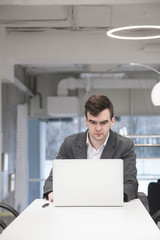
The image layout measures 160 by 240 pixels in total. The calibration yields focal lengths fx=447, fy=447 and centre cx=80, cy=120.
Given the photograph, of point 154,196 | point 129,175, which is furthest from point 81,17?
point 129,175

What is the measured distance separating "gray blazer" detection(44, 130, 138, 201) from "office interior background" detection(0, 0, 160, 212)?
1933 mm

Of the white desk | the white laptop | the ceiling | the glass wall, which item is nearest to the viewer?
the white desk

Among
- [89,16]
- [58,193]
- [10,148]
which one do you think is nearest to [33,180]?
[10,148]

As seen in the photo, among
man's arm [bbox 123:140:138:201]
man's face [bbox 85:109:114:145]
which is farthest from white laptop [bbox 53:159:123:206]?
man's face [bbox 85:109:114:145]

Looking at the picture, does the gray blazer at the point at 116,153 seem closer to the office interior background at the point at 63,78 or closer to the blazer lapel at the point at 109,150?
the blazer lapel at the point at 109,150

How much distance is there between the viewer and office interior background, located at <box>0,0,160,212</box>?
5594mm

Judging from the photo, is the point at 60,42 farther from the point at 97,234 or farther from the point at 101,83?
the point at 97,234

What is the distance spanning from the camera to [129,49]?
20.8 ft

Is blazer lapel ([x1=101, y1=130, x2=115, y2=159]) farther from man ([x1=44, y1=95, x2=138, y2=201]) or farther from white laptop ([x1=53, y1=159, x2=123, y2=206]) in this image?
white laptop ([x1=53, y1=159, x2=123, y2=206])

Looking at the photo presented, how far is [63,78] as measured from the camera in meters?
9.99

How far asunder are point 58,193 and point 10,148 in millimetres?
5866

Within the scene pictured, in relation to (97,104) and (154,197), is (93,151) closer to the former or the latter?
(97,104)

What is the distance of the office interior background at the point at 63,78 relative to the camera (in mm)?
5594

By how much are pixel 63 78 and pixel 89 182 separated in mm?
7892
